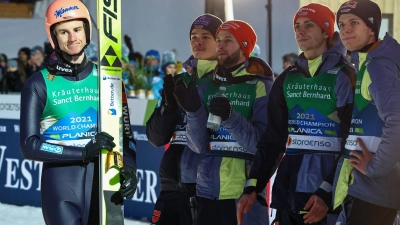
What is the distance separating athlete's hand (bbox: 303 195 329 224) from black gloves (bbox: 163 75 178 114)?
59.3 inches

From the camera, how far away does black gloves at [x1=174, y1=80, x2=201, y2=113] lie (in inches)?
204

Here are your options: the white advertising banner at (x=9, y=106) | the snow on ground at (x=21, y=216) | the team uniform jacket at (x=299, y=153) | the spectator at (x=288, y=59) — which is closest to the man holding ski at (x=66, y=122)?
the team uniform jacket at (x=299, y=153)

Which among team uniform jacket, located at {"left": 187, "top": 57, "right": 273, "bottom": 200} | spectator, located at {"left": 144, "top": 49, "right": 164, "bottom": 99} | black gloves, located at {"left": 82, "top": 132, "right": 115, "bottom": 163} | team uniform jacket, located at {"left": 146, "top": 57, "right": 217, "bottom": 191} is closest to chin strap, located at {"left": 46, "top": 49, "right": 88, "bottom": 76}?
black gloves, located at {"left": 82, "top": 132, "right": 115, "bottom": 163}

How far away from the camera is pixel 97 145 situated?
4.52m

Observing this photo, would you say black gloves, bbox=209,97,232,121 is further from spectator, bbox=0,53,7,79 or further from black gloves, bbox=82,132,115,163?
spectator, bbox=0,53,7,79

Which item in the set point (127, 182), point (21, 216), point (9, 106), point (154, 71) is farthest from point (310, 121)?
point (9, 106)

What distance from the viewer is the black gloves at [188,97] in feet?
17.0

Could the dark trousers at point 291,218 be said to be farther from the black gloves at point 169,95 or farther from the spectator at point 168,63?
the spectator at point 168,63

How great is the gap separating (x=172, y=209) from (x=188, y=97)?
1.10 m

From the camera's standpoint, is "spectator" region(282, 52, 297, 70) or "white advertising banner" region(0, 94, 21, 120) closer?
"spectator" region(282, 52, 297, 70)

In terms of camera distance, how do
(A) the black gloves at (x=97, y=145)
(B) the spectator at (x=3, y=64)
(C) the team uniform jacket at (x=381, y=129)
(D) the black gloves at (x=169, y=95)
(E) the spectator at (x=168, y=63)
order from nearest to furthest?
(C) the team uniform jacket at (x=381, y=129) < (A) the black gloves at (x=97, y=145) < (D) the black gloves at (x=169, y=95) < (E) the spectator at (x=168, y=63) < (B) the spectator at (x=3, y=64)

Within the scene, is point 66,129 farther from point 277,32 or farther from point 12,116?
point 12,116

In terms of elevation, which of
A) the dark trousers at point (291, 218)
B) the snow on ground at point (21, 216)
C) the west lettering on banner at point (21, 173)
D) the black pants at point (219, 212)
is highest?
the dark trousers at point (291, 218)

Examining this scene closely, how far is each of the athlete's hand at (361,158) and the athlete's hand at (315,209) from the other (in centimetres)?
33
